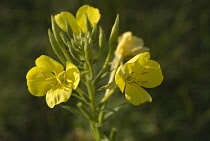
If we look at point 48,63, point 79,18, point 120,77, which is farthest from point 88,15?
point 120,77

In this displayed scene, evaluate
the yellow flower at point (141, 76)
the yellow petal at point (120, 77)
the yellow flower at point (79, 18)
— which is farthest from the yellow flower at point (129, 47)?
the yellow petal at point (120, 77)

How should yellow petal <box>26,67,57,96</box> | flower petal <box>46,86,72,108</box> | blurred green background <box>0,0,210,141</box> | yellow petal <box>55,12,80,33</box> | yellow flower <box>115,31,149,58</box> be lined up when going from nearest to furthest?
flower petal <box>46,86,72,108</box> → yellow petal <box>26,67,57,96</box> → yellow petal <box>55,12,80,33</box> → yellow flower <box>115,31,149,58</box> → blurred green background <box>0,0,210,141</box>

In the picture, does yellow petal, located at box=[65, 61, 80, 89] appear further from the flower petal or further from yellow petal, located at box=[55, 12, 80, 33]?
yellow petal, located at box=[55, 12, 80, 33]

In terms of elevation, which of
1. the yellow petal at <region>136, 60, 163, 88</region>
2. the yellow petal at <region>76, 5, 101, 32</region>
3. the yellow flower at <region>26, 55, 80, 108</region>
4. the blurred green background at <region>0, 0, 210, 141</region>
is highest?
the yellow petal at <region>76, 5, 101, 32</region>

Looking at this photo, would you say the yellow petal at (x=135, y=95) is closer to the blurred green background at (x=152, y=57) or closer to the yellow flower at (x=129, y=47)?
the yellow flower at (x=129, y=47)

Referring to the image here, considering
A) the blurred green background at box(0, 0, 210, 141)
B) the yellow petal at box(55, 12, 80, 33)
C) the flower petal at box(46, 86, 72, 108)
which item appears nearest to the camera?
the flower petal at box(46, 86, 72, 108)

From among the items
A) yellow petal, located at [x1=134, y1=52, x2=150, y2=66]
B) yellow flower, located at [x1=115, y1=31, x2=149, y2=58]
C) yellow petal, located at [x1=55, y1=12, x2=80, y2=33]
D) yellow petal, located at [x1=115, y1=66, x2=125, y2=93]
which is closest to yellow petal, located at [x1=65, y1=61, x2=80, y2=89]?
yellow petal, located at [x1=115, y1=66, x2=125, y2=93]
